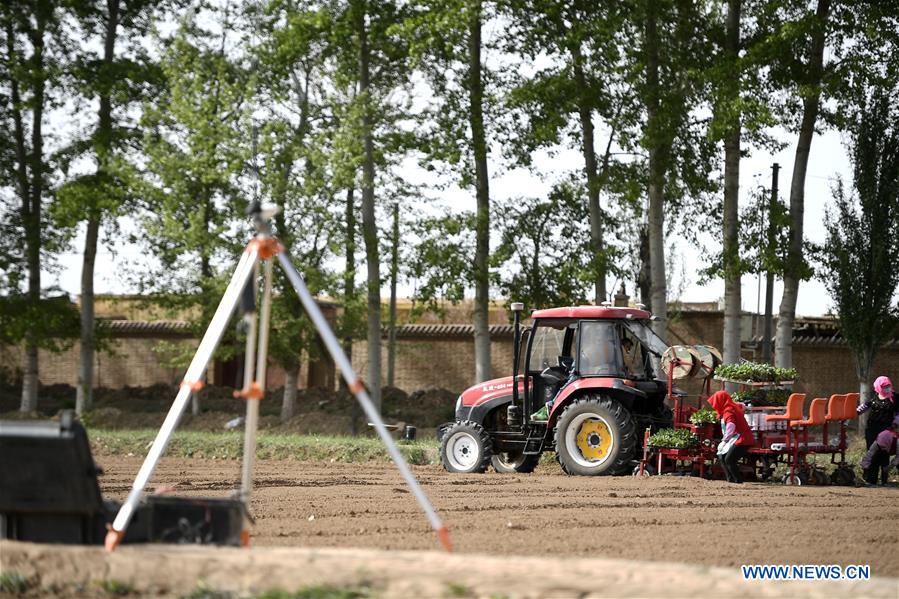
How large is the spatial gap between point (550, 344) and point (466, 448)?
6.27ft

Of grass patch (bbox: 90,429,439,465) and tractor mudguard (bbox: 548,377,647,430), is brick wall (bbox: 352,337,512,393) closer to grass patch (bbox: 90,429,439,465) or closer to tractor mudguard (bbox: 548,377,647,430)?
grass patch (bbox: 90,429,439,465)

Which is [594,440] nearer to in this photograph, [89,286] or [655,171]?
[655,171]

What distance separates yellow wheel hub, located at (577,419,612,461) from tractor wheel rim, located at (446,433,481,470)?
5.55 feet

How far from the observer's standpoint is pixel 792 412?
601 inches

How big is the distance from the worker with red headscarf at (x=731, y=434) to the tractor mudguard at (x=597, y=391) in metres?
1.24

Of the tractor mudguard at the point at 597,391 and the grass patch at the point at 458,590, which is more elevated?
the tractor mudguard at the point at 597,391

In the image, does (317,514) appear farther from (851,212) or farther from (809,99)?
(851,212)

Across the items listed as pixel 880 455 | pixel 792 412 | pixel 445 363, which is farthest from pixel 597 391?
pixel 445 363

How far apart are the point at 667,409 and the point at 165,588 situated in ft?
35.5

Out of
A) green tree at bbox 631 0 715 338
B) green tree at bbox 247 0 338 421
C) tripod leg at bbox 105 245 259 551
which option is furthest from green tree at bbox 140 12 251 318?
tripod leg at bbox 105 245 259 551

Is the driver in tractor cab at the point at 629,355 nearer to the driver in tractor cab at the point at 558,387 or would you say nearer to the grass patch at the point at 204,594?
the driver in tractor cab at the point at 558,387

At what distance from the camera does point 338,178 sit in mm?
24625

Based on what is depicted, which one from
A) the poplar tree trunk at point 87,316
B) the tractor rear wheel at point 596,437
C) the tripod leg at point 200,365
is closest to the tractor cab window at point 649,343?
the tractor rear wheel at point 596,437

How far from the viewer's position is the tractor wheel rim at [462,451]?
1752 cm
